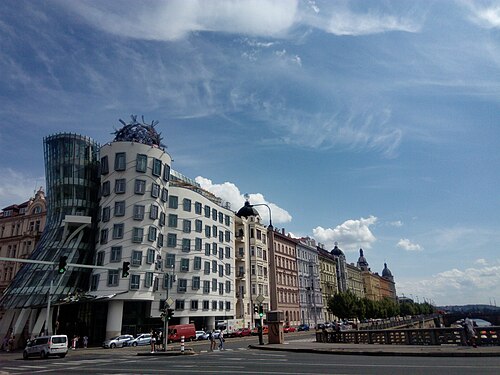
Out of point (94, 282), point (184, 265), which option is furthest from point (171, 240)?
point (94, 282)

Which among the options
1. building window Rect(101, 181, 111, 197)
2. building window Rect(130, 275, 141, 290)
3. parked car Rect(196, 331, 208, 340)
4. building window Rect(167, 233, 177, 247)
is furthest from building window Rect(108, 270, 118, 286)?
parked car Rect(196, 331, 208, 340)

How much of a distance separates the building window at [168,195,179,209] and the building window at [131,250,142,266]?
11.9m

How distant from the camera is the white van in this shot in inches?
1314

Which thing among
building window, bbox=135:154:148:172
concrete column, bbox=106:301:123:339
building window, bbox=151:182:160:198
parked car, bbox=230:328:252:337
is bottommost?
parked car, bbox=230:328:252:337

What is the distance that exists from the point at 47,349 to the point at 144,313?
25.9m

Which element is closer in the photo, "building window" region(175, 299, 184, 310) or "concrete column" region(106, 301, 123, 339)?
"concrete column" region(106, 301, 123, 339)

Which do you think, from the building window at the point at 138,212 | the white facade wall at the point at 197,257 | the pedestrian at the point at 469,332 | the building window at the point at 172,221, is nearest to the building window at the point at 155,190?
the building window at the point at 138,212

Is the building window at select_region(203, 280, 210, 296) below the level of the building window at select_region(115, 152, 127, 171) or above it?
below

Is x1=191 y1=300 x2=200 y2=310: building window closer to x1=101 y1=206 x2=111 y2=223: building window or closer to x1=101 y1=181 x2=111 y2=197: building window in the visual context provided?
x1=101 y1=206 x2=111 y2=223: building window

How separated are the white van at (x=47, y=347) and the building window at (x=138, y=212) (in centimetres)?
2466

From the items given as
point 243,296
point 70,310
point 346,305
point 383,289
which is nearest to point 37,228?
point 70,310

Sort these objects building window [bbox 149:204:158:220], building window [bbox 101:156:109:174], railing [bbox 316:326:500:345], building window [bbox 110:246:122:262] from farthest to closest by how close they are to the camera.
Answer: building window [bbox 101:156:109:174]
building window [bbox 149:204:158:220]
building window [bbox 110:246:122:262]
railing [bbox 316:326:500:345]

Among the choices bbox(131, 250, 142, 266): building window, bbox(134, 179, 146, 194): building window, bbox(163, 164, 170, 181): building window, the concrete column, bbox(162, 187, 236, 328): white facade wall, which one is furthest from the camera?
bbox(162, 187, 236, 328): white facade wall

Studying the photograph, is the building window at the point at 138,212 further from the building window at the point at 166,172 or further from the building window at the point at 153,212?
the building window at the point at 166,172
